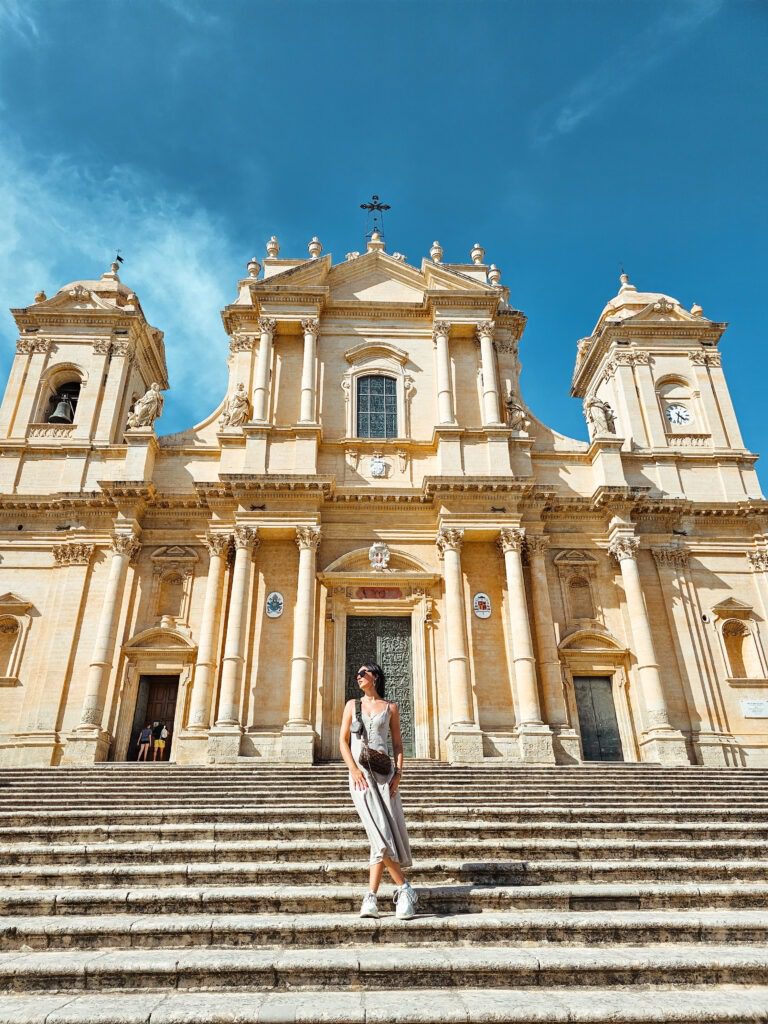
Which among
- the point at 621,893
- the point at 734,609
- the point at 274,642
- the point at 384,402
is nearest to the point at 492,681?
the point at 274,642

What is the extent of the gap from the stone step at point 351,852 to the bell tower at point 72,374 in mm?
14537

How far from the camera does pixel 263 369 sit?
20609 millimetres

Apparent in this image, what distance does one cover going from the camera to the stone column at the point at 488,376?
65.8 feet

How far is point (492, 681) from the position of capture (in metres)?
17.6

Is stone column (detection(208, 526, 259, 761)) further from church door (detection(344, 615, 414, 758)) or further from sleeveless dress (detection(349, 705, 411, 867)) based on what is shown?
sleeveless dress (detection(349, 705, 411, 867))

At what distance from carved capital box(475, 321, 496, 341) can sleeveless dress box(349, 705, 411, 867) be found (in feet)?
55.2

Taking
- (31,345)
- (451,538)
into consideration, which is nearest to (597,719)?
Answer: (451,538)

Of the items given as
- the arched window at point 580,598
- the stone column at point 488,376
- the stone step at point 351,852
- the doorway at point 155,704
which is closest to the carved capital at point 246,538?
the doorway at point 155,704

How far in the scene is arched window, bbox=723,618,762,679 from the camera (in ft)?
61.3

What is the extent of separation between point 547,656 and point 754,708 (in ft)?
17.7

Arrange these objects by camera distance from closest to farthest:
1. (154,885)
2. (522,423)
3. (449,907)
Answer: (449,907) → (154,885) → (522,423)

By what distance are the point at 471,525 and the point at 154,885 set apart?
41.3 feet

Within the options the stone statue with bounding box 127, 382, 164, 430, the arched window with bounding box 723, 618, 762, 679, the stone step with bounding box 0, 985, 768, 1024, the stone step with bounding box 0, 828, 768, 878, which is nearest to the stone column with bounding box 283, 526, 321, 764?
the stone statue with bounding box 127, 382, 164, 430

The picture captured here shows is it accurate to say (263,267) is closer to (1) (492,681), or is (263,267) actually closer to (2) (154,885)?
(1) (492,681)
